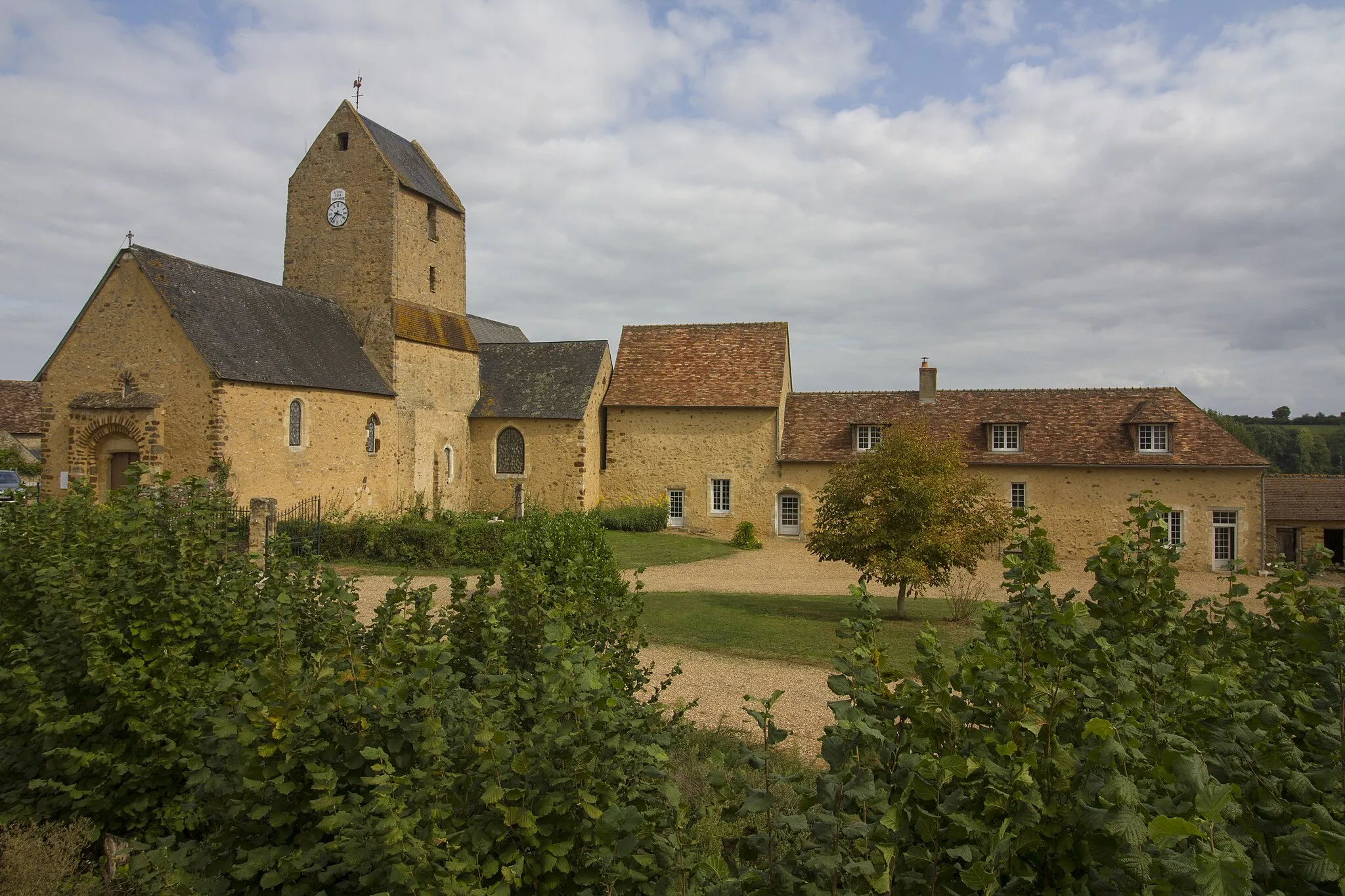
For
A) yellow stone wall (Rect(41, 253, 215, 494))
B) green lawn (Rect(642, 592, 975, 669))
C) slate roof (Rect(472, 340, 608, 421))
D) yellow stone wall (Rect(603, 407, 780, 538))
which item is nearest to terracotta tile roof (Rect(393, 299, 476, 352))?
slate roof (Rect(472, 340, 608, 421))

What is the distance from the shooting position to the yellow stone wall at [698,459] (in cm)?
2605

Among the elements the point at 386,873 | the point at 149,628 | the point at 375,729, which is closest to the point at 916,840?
the point at 386,873

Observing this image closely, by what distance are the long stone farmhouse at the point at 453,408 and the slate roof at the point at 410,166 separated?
0.38 ft

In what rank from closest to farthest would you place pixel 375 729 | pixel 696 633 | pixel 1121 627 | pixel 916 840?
pixel 916 840
pixel 375 729
pixel 1121 627
pixel 696 633

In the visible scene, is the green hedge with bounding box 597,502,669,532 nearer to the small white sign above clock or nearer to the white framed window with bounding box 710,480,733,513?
the white framed window with bounding box 710,480,733,513

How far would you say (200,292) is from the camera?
20469mm

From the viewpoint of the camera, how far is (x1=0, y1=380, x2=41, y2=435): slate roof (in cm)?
3506

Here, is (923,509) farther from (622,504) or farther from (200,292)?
(200,292)

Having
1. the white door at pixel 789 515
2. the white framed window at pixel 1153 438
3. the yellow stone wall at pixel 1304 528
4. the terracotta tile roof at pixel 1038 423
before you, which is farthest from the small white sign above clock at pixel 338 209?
the yellow stone wall at pixel 1304 528

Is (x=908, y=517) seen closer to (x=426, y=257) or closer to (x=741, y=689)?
(x=741, y=689)

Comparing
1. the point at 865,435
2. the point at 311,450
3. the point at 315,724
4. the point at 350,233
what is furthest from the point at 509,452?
the point at 315,724

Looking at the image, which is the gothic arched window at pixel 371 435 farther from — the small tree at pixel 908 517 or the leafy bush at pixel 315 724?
the leafy bush at pixel 315 724

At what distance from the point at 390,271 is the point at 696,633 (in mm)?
17801

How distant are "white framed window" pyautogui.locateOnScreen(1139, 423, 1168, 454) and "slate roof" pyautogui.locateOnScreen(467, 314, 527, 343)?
2667 cm
